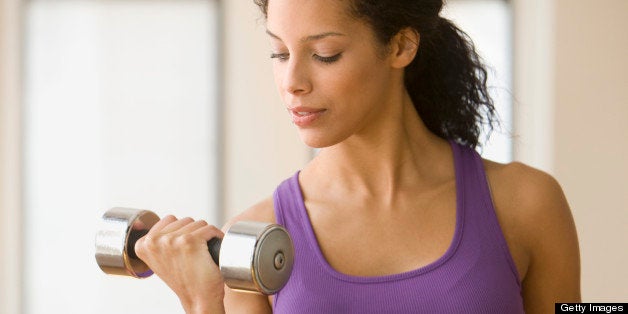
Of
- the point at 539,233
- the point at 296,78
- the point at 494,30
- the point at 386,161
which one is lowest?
the point at 539,233

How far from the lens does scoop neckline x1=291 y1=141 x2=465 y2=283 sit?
138 centimetres

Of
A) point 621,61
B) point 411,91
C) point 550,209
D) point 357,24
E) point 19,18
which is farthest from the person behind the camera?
point 19,18

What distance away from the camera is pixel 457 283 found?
137 cm

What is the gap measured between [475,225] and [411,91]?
0.29 m

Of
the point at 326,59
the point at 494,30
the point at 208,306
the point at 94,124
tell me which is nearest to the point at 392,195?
the point at 326,59

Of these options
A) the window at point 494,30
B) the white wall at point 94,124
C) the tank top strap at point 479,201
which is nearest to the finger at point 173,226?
the tank top strap at point 479,201

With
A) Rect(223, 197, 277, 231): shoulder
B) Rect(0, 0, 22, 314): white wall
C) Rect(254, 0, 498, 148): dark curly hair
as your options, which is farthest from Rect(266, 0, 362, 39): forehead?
Rect(0, 0, 22, 314): white wall

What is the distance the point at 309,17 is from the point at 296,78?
0.31 ft

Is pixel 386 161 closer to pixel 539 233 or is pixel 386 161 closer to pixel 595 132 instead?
pixel 539 233

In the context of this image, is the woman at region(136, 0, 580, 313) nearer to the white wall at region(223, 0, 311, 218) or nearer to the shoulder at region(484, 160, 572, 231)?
the shoulder at region(484, 160, 572, 231)

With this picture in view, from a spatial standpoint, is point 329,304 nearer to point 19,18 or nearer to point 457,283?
point 457,283

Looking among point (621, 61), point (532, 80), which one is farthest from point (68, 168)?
point (621, 61)

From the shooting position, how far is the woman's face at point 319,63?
1333mm

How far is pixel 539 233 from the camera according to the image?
146 centimetres
